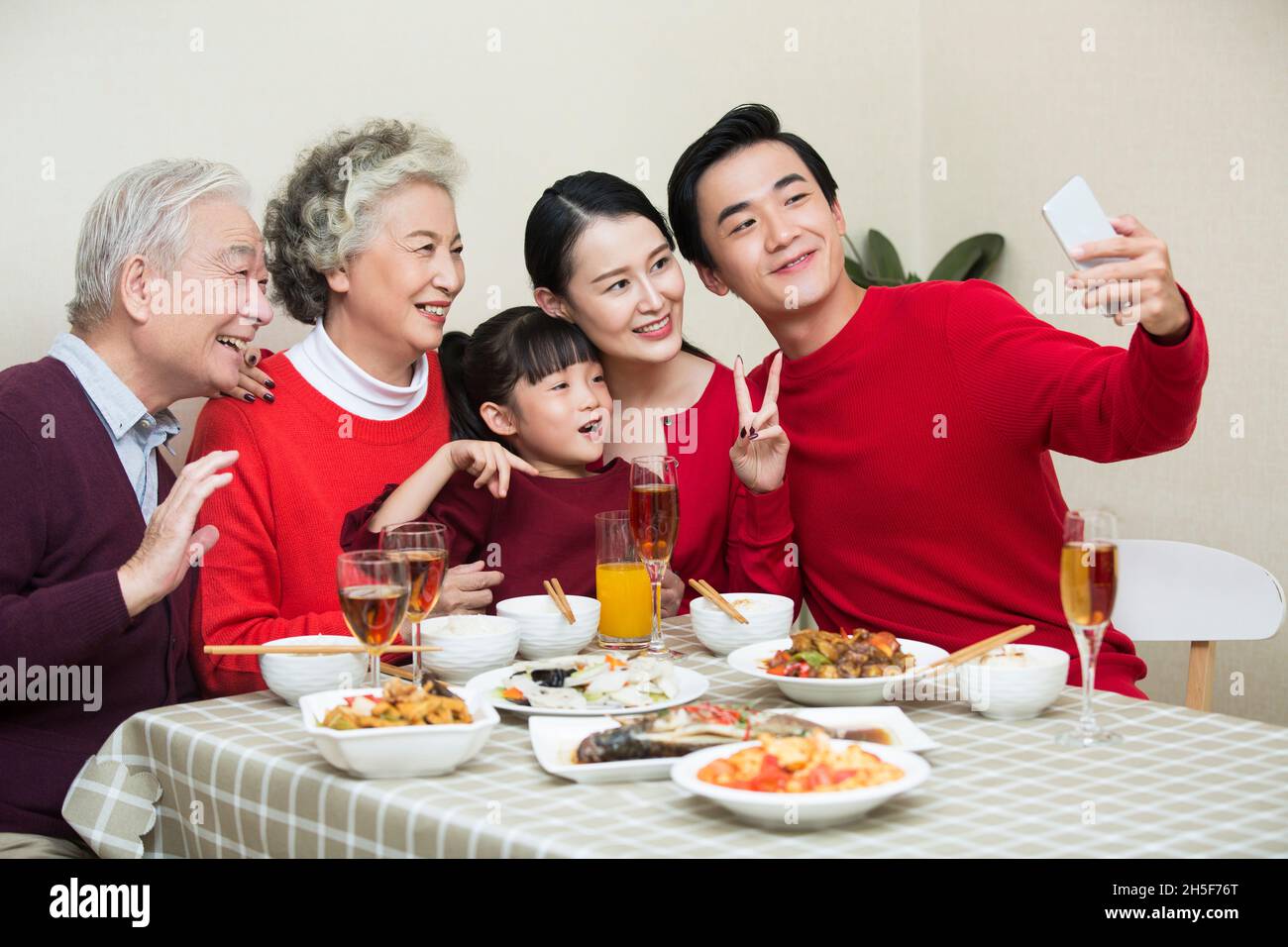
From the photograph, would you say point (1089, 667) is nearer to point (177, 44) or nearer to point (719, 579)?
point (719, 579)

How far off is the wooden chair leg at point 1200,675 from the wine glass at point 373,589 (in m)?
1.43

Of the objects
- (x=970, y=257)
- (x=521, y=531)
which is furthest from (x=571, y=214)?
(x=970, y=257)

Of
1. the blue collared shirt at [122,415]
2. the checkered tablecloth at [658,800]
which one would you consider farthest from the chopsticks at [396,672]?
the blue collared shirt at [122,415]

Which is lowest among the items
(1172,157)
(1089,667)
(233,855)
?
(233,855)

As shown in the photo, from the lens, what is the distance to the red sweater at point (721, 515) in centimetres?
225

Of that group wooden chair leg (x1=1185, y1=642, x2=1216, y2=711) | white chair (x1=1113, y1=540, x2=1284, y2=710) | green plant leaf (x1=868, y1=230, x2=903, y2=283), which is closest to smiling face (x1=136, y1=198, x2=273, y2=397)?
white chair (x1=1113, y1=540, x2=1284, y2=710)

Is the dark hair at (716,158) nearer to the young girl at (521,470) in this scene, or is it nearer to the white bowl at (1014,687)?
the young girl at (521,470)

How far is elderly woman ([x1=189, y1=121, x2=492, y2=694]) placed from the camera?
223 cm

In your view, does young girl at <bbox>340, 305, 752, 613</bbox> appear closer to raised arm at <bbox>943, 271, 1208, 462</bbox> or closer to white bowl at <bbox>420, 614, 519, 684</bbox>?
white bowl at <bbox>420, 614, 519, 684</bbox>

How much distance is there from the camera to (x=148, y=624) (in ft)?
6.47

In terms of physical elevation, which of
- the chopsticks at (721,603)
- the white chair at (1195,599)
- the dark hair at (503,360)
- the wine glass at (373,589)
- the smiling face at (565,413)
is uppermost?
the dark hair at (503,360)

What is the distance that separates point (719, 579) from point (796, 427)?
1.10ft

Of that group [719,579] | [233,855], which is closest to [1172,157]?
[719,579]

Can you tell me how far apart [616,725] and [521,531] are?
90cm
